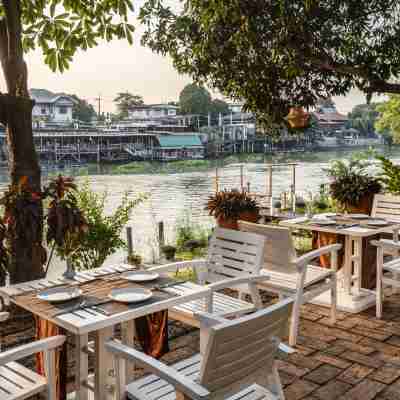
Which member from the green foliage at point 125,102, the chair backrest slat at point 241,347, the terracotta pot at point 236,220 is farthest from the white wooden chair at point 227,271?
the green foliage at point 125,102

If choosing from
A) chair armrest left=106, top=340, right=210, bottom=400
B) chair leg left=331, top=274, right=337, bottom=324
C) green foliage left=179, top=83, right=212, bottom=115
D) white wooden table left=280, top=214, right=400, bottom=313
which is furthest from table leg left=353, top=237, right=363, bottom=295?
green foliage left=179, top=83, right=212, bottom=115

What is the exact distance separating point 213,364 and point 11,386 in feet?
2.96

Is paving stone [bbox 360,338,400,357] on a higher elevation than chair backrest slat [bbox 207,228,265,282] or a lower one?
lower

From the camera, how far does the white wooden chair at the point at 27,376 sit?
1.76 meters

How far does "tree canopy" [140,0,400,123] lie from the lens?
4801 millimetres

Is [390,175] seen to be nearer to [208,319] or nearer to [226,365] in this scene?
[208,319]

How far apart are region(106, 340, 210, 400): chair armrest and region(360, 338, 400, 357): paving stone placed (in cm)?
203

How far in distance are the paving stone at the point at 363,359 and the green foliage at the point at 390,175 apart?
15.1ft

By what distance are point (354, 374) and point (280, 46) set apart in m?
3.30

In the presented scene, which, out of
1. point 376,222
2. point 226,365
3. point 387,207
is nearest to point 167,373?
point 226,365

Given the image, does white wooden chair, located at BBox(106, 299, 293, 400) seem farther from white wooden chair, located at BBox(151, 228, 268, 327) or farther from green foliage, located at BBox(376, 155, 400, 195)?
green foliage, located at BBox(376, 155, 400, 195)

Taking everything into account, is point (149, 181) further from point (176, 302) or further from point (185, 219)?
point (176, 302)

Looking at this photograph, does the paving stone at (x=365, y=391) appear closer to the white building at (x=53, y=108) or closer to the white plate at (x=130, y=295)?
the white plate at (x=130, y=295)

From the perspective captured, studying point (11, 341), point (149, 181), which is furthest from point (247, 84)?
point (149, 181)
